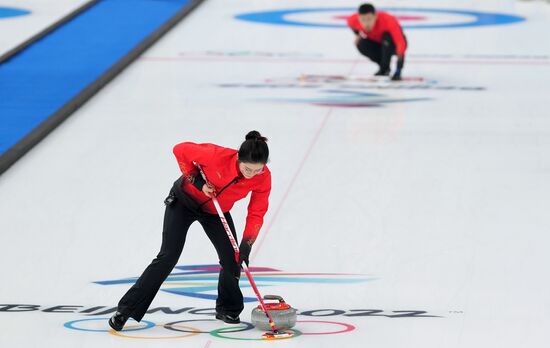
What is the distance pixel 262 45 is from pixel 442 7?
5.00 meters

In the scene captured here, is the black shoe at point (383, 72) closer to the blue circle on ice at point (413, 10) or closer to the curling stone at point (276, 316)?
the blue circle on ice at point (413, 10)

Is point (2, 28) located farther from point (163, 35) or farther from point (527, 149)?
point (527, 149)

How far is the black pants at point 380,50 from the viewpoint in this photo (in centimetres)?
1304

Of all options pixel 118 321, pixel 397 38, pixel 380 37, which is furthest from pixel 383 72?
pixel 118 321

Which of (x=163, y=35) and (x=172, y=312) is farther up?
(x=163, y=35)

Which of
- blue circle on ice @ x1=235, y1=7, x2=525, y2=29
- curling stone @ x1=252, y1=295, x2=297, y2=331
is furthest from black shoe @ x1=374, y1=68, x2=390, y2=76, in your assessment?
curling stone @ x1=252, y1=295, x2=297, y2=331

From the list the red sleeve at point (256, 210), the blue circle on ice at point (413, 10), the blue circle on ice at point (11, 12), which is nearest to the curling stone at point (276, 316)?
the red sleeve at point (256, 210)

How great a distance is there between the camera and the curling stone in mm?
5500

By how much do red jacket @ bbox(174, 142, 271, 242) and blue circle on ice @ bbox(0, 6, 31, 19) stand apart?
12.6 metres

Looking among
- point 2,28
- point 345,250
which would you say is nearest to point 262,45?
point 2,28

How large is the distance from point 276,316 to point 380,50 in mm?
8199

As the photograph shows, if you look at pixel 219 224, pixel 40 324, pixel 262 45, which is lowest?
pixel 40 324

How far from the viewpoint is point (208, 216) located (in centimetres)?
564

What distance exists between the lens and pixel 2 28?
16.3 m
